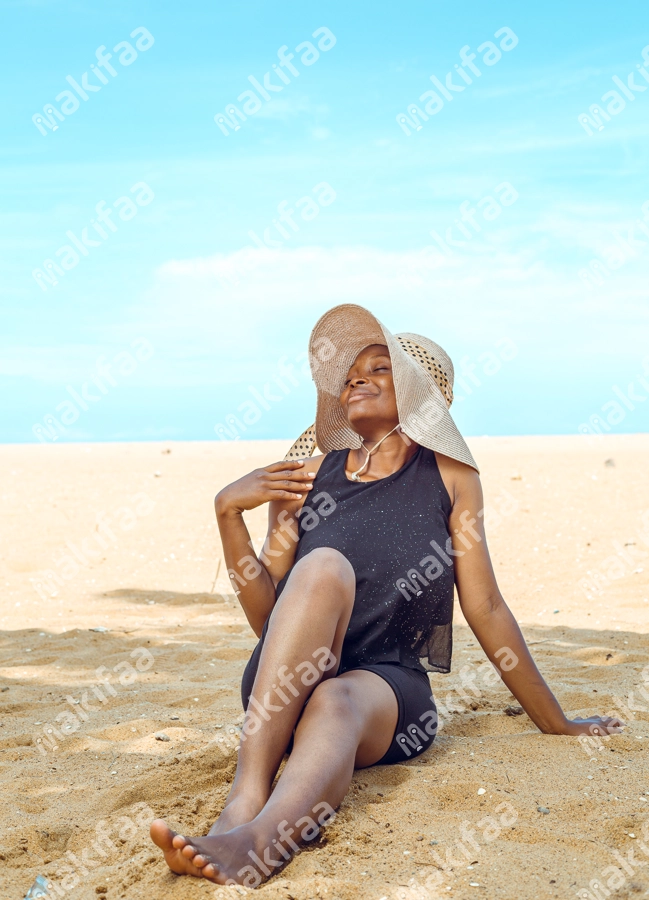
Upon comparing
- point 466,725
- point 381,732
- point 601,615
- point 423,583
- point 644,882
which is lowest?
point 601,615

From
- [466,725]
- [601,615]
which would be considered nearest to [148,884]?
[466,725]

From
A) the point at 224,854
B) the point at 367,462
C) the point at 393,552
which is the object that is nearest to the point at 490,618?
the point at 393,552

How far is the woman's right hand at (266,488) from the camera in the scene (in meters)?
2.90

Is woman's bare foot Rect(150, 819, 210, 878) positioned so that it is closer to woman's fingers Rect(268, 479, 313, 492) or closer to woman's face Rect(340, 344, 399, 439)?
woman's fingers Rect(268, 479, 313, 492)

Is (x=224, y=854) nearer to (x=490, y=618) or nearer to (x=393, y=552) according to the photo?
(x=393, y=552)

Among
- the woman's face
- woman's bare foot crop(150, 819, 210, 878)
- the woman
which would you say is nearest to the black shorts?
the woman

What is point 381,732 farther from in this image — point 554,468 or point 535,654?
point 554,468

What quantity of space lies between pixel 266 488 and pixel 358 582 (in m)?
0.45

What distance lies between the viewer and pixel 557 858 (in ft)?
7.14

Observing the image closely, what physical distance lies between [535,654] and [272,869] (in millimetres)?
3077

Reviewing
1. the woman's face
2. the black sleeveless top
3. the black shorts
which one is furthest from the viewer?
the woman's face

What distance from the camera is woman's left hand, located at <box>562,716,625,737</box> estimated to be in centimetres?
305

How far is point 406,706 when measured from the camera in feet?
9.00

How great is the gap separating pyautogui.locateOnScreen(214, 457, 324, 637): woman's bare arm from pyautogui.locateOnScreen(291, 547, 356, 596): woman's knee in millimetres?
326
